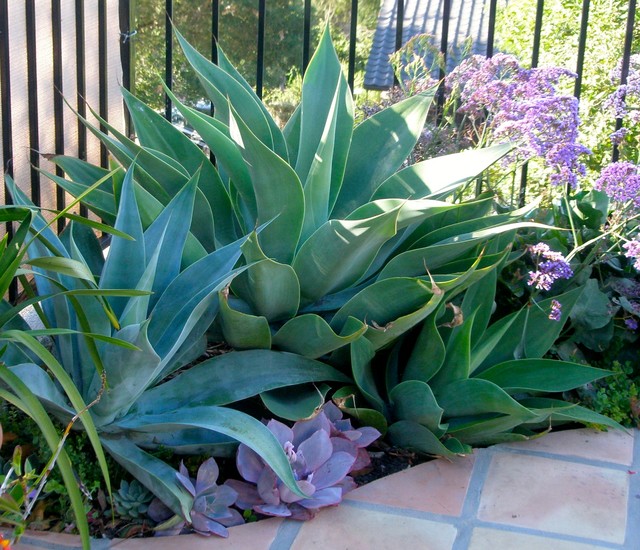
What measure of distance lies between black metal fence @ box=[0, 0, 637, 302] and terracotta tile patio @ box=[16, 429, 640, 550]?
1518 millimetres

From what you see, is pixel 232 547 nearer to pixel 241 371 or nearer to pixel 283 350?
pixel 241 371

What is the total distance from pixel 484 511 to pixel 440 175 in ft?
3.05

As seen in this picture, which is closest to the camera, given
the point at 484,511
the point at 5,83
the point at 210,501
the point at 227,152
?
the point at 210,501

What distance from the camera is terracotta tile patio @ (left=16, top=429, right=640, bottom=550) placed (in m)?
1.86

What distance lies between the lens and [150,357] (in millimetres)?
1791

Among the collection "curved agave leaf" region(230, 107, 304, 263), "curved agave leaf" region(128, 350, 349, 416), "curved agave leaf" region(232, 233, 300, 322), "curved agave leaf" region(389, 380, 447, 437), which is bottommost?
"curved agave leaf" region(389, 380, 447, 437)

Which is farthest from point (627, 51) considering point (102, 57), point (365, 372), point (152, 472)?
point (152, 472)

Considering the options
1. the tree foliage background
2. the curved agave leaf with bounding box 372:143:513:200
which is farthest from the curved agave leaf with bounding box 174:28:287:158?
the tree foliage background

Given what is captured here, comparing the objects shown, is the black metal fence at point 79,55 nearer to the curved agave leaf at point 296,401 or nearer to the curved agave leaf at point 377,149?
the curved agave leaf at point 377,149

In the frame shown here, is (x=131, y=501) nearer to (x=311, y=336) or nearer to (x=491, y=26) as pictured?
(x=311, y=336)

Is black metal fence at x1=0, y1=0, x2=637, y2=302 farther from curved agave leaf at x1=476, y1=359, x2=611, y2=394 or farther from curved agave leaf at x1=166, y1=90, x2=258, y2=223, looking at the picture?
curved agave leaf at x1=476, y1=359, x2=611, y2=394

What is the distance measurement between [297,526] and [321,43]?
142cm

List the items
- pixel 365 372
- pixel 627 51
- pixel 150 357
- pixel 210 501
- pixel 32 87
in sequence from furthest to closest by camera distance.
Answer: pixel 627 51 → pixel 32 87 → pixel 365 372 → pixel 210 501 → pixel 150 357

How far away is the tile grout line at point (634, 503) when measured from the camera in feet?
6.40
